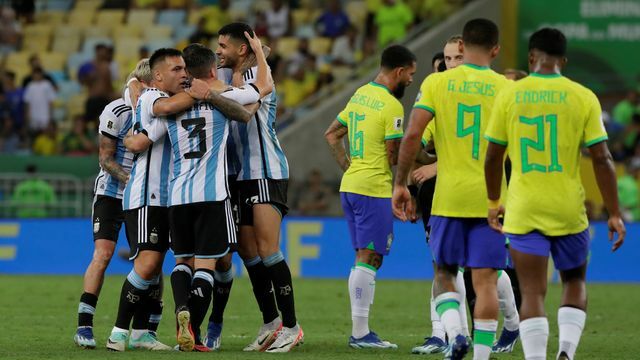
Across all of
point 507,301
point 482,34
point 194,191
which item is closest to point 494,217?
point 482,34

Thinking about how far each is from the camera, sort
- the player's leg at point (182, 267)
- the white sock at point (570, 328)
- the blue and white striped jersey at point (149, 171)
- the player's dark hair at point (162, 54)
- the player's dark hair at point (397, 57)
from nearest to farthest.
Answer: the white sock at point (570, 328)
the player's leg at point (182, 267)
the blue and white striped jersey at point (149, 171)
the player's dark hair at point (162, 54)
the player's dark hair at point (397, 57)

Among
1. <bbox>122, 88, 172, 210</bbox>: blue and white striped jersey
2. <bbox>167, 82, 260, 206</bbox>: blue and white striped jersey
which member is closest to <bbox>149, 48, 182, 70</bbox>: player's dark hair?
<bbox>122, 88, 172, 210</bbox>: blue and white striped jersey

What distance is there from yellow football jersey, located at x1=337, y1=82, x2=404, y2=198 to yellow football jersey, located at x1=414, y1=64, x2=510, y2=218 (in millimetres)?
2086

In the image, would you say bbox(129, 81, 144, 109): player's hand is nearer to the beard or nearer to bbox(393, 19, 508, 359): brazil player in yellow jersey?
the beard

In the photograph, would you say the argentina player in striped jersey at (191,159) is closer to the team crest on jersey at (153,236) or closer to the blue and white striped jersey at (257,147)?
the team crest on jersey at (153,236)

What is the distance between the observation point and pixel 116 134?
34.3 feet

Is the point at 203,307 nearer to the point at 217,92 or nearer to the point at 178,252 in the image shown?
the point at 178,252

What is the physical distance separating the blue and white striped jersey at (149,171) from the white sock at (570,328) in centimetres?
337

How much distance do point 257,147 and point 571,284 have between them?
3214mm

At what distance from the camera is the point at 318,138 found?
24.7m

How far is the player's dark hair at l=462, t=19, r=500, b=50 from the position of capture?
8.35m

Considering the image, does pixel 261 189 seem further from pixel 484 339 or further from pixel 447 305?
pixel 484 339

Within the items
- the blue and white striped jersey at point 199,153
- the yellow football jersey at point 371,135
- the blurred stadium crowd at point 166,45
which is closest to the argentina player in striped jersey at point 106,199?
the blue and white striped jersey at point 199,153

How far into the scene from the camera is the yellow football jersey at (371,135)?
34.4ft
